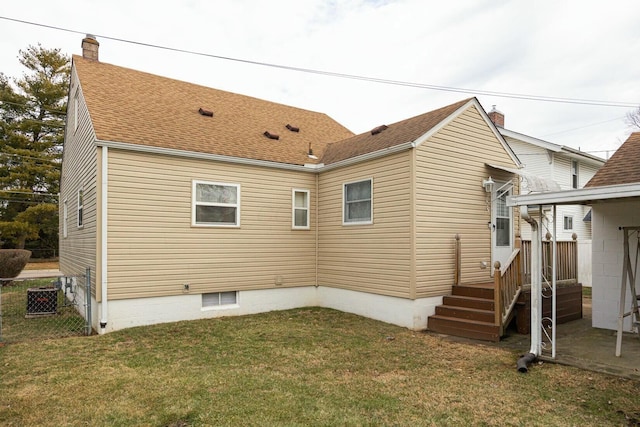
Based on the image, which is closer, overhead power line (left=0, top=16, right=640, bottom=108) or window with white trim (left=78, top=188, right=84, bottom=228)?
window with white trim (left=78, top=188, right=84, bottom=228)

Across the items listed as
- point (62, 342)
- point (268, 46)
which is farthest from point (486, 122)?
point (62, 342)

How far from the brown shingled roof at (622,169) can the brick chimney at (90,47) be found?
12.8 metres

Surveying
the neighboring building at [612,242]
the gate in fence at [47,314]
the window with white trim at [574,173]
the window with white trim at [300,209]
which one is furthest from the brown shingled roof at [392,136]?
the window with white trim at [574,173]

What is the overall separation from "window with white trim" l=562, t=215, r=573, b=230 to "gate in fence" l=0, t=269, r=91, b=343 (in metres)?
18.2

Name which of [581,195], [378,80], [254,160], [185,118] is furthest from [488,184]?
[185,118]

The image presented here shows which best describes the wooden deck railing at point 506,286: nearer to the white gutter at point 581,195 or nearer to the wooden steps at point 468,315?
the wooden steps at point 468,315

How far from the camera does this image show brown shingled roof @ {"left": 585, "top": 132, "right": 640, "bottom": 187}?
7199 mm

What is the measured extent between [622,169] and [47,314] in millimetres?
12875

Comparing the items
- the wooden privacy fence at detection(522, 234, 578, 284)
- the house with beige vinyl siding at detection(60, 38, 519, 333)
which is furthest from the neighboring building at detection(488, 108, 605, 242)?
the house with beige vinyl siding at detection(60, 38, 519, 333)

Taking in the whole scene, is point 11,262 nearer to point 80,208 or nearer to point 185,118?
point 80,208

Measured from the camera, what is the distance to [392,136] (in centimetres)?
887

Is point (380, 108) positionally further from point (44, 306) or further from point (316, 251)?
point (44, 306)

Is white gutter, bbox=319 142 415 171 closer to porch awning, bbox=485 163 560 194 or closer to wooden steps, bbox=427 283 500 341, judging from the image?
porch awning, bbox=485 163 560 194

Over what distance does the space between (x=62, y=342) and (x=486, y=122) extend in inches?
389
